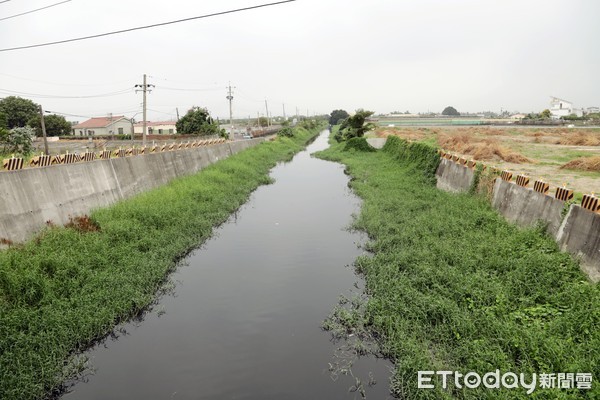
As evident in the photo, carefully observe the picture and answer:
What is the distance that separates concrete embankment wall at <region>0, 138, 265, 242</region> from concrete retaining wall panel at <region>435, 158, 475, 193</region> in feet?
49.0

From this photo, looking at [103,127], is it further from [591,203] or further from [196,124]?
[591,203]

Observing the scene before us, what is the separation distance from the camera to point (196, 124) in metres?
60.4

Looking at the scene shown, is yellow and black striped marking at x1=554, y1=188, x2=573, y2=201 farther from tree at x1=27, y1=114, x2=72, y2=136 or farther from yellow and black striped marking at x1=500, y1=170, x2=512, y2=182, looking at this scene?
tree at x1=27, y1=114, x2=72, y2=136

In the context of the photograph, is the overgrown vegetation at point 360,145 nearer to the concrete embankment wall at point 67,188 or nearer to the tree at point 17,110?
the concrete embankment wall at point 67,188

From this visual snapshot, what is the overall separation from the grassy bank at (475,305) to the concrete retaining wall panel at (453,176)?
287cm

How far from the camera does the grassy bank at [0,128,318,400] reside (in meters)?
6.44

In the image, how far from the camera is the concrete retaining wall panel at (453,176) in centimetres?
1576

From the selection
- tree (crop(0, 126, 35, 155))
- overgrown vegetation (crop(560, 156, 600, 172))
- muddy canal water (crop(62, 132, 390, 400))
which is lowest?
muddy canal water (crop(62, 132, 390, 400))

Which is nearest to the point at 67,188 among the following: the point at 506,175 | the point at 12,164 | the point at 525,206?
the point at 12,164

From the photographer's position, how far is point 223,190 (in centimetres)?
2114

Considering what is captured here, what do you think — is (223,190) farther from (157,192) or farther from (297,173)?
(297,173)

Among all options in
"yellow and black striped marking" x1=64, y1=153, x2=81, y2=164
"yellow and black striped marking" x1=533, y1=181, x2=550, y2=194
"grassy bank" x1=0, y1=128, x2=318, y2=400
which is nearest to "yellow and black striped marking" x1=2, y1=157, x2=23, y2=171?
"grassy bank" x1=0, y1=128, x2=318, y2=400

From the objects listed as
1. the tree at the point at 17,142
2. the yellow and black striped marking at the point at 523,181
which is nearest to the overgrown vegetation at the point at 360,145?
the yellow and black striped marking at the point at 523,181

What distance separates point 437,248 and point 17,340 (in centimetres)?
1014
